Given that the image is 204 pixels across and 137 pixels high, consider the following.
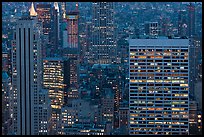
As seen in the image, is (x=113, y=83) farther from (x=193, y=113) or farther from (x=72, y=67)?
(x=193, y=113)

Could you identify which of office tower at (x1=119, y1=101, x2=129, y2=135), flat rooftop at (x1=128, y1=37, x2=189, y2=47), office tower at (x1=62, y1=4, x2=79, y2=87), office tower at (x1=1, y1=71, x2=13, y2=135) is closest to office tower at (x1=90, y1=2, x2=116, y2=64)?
office tower at (x1=62, y1=4, x2=79, y2=87)

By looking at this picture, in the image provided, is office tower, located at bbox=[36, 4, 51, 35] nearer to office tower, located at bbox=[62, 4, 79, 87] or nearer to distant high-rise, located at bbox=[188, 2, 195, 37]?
office tower, located at bbox=[62, 4, 79, 87]

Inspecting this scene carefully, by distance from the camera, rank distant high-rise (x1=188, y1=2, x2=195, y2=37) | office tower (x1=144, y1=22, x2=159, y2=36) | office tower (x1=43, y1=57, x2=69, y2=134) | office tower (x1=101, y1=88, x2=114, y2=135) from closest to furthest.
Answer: office tower (x1=101, y1=88, x2=114, y2=135)
office tower (x1=43, y1=57, x2=69, y2=134)
distant high-rise (x1=188, y1=2, x2=195, y2=37)
office tower (x1=144, y1=22, x2=159, y2=36)

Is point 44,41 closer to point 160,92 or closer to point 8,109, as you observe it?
point 8,109

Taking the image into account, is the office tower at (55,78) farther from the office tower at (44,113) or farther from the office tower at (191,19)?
the office tower at (191,19)

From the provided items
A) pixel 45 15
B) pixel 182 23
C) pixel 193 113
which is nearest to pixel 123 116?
pixel 193 113

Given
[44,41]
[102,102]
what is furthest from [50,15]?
[102,102]
